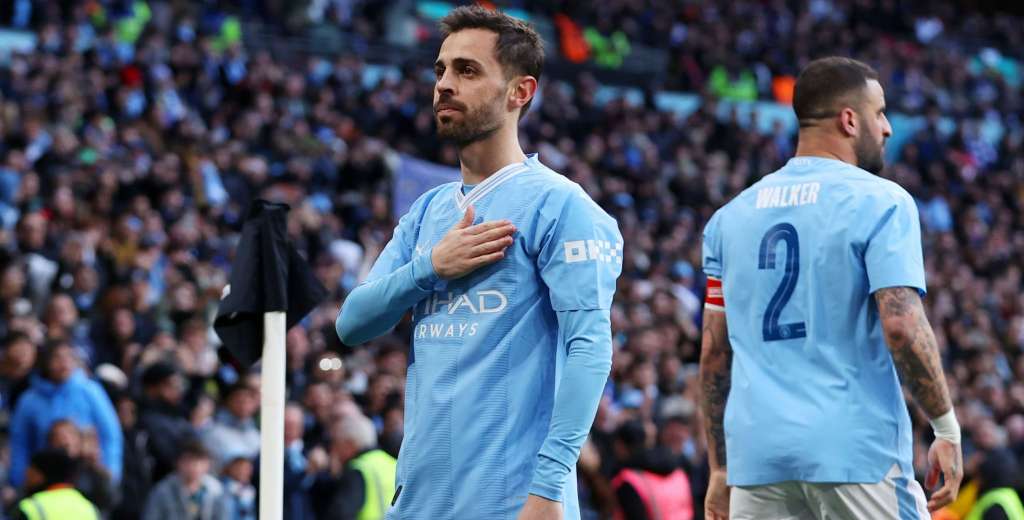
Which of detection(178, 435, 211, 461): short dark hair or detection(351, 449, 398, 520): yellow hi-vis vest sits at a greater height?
detection(178, 435, 211, 461): short dark hair

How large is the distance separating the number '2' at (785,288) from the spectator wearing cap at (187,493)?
499 cm

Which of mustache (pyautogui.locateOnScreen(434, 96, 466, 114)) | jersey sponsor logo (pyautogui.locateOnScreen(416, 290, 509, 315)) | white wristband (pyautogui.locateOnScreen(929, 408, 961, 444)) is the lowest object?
white wristband (pyautogui.locateOnScreen(929, 408, 961, 444))

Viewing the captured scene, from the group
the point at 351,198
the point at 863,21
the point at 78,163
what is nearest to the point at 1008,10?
the point at 863,21

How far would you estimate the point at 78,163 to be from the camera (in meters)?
13.9

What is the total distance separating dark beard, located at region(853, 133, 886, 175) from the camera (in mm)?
4371

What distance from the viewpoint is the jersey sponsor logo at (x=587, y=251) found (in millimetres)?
3520

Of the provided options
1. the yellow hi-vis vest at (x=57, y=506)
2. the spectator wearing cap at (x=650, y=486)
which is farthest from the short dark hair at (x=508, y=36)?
the spectator wearing cap at (x=650, y=486)

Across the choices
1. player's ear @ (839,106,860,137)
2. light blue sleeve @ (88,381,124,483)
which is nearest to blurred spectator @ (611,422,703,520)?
light blue sleeve @ (88,381,124,483)

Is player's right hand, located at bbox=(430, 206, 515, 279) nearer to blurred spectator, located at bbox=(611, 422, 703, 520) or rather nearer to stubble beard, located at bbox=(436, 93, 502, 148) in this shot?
stubble beard, located at bbox=(436, 93, 502, 148)

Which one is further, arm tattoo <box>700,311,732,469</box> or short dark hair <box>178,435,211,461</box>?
short dark hair <box>178,435,211,461</box>

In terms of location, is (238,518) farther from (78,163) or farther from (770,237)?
(78,163)

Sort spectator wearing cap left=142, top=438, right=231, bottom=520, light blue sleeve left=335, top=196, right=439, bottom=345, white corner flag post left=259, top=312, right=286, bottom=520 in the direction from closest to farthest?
light blue sleeve left=335, top=196, right=439, bottom=345 < white corner flag post left=259, top=312, right=286, bottom=520 < spectator wearing cap left=142, top=438, right=231, bottom=520

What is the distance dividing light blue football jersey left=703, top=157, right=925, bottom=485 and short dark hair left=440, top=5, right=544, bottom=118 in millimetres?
929

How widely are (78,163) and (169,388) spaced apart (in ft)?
17.6
